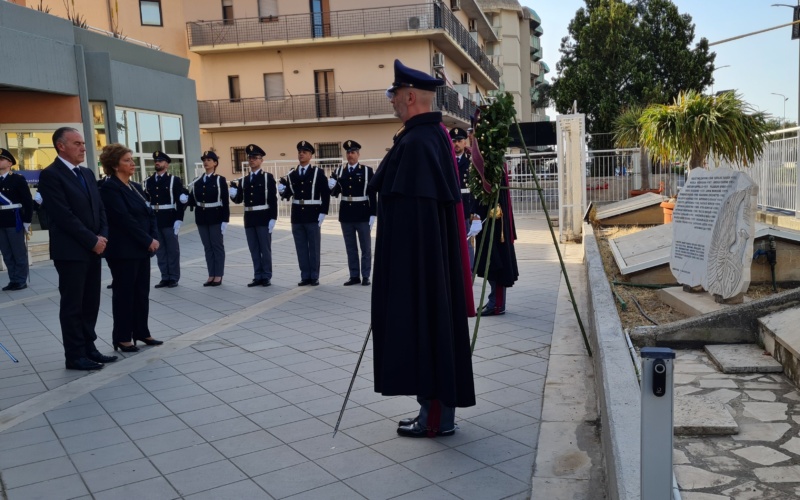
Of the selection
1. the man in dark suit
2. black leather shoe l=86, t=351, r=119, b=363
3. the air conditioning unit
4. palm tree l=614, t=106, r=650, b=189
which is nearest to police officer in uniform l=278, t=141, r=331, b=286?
black leather shoe l=86, t=351, r=119, b=363

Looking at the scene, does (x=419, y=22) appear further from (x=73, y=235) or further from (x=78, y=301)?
(x=78, y=301)

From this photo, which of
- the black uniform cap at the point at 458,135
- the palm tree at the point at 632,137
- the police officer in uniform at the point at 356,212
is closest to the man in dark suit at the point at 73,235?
the police officer in uniform at the point at 356,212

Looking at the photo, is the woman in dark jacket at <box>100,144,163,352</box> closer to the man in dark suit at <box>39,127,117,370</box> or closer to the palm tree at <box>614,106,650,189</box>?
the man in dark suit at <box>39,127,117,370</box>

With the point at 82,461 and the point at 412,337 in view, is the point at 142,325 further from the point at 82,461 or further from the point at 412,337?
the point at 412,337

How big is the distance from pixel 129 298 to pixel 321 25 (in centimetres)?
3021

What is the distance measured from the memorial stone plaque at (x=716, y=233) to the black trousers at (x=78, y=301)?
579 cm

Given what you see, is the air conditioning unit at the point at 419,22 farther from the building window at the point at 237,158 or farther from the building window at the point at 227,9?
the building window at the point at 237,158

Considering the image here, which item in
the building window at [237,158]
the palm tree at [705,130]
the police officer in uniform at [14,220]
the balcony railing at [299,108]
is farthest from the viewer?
the building window at [237,158]

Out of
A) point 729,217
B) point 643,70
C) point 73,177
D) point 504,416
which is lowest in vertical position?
point 504,416

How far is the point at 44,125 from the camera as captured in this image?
16.4 meters

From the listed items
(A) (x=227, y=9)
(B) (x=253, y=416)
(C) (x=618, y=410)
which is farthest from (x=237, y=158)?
(C) (x=618, y=410)

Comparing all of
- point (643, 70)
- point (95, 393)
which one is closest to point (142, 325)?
point (95, 393)

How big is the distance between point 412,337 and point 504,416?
1054 millimetres

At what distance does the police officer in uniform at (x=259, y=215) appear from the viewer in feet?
35.7
